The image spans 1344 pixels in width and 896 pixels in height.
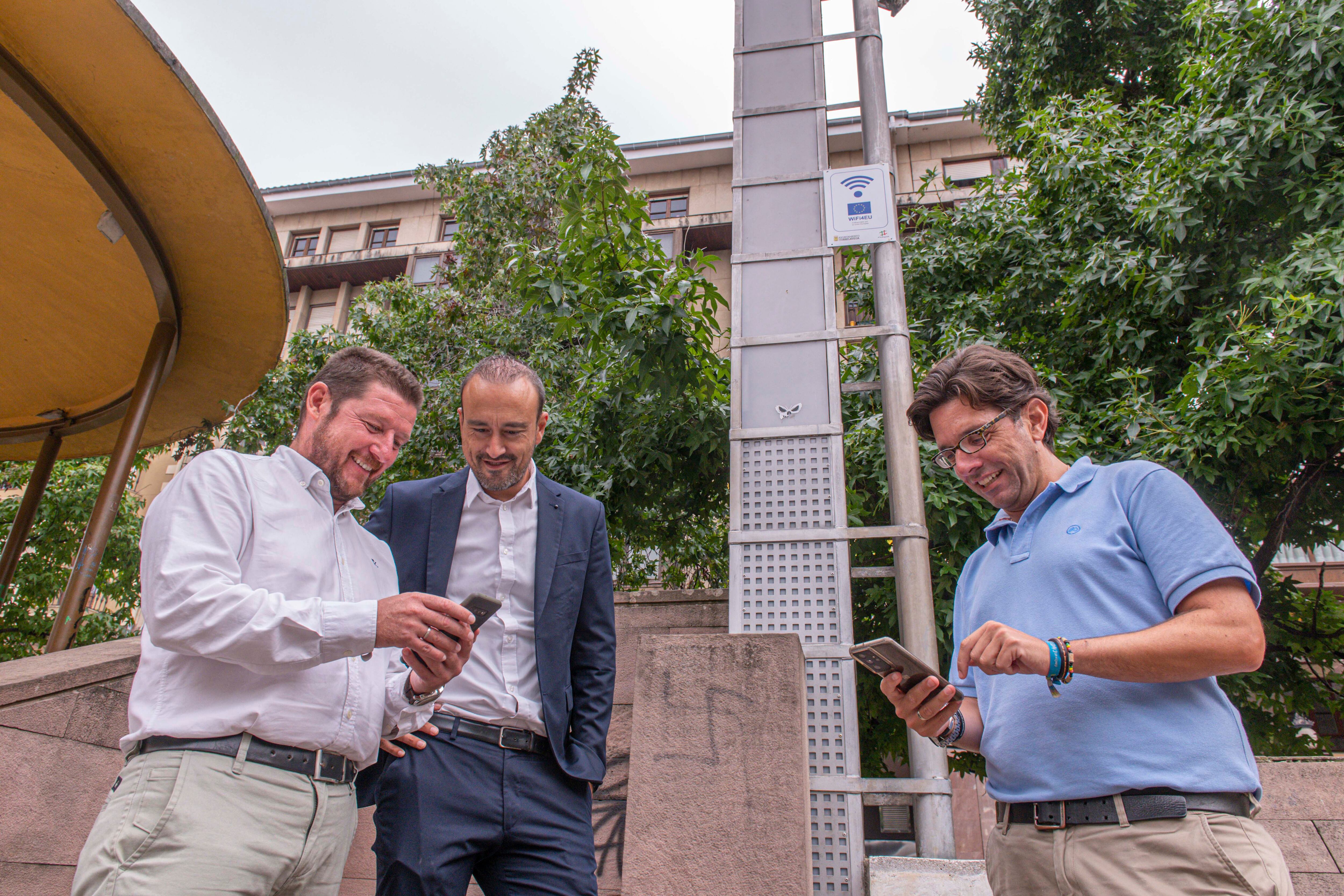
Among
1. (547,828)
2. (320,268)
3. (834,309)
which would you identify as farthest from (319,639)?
(320,268)

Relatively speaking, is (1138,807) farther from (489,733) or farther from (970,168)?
(970,168)

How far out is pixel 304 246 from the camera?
27016 mm

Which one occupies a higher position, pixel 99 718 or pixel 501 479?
pixel 501 479

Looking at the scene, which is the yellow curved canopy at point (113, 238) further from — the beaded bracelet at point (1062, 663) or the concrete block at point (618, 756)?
the beaded bracelet at point (1062, 663)

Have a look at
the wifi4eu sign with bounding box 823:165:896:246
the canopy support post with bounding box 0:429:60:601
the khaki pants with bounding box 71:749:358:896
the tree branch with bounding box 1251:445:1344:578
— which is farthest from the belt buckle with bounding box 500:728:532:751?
the tree branch with bounding box 1251:445:1344:578

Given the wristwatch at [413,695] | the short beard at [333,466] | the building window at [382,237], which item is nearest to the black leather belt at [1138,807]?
the wristwatch at [413,695]

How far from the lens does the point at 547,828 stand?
224cm

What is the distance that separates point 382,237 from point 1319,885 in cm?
2755

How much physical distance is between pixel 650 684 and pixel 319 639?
1.49m

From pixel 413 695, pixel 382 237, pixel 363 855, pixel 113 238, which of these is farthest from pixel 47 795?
pixel 382 237

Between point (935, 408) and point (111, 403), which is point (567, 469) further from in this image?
point (935, 408)

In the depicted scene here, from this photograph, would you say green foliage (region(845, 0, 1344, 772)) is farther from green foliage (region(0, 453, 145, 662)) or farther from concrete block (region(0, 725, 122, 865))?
green foliage (region(0, 453, 145, 662))

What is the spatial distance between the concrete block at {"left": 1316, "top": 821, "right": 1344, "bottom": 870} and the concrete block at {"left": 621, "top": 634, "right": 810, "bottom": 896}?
2385 millimetres

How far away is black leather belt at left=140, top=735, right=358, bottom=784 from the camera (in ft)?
5.50
